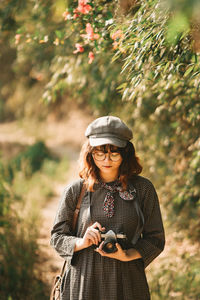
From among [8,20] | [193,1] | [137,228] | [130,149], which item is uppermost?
[8,20]

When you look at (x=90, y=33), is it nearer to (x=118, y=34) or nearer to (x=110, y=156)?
(x=118, y=34)

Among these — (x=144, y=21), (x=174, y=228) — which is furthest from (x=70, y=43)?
(x=174, y=228)

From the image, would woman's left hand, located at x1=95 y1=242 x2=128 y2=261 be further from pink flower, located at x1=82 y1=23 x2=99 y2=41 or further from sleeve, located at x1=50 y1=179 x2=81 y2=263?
pink flower, located at x1=82 y1=23 x2=99 y2=41

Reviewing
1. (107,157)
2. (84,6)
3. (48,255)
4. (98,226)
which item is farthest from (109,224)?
(48,255)

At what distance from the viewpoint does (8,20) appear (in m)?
3.54

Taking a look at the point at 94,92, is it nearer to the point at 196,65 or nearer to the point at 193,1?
the point at 196,65

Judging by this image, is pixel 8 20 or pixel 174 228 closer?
pixel 8 20

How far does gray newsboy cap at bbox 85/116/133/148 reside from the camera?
160cm

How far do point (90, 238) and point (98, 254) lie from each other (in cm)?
15

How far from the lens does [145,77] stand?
1935mm

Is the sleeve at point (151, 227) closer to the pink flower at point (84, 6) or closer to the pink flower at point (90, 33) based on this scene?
the pink flower at point (90, 33)

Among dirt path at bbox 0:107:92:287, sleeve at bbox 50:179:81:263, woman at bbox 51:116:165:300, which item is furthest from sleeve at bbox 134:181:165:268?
dirt path at bbox 0:107:92:287

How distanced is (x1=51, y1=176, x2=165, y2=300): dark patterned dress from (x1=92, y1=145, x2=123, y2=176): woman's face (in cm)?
11

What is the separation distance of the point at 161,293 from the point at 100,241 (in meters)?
1.71
